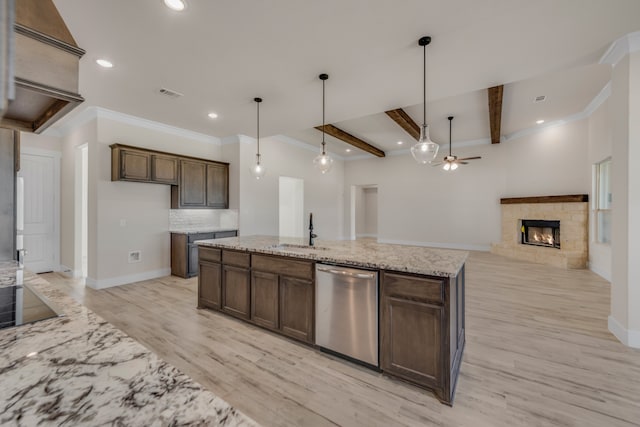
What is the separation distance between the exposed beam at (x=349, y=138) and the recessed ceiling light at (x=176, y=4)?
12.8 ft

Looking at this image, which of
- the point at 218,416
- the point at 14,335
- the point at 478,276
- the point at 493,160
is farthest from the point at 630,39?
the point at 493,160

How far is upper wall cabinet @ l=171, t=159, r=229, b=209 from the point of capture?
5238mm

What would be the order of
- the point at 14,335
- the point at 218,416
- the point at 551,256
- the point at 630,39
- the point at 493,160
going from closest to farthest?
the point at 218,416, the point at 14,335, the point at 630,39, the point at 551,256, the point at 493,160

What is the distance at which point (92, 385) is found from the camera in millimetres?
624

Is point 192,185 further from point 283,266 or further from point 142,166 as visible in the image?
point 283,266

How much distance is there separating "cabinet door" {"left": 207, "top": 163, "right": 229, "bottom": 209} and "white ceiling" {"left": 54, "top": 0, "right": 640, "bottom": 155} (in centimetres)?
148

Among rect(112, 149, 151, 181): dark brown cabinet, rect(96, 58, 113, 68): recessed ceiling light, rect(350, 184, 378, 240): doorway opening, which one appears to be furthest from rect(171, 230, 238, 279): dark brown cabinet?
rect(350, 184, 378, 240): doorway opening

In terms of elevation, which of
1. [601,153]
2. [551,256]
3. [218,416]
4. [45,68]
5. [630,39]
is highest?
[630,39]

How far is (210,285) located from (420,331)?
101 inches

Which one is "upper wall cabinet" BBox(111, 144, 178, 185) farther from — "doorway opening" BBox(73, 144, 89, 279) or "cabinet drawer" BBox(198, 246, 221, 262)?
"cabinet drawer" BBox(198, 246, 221, 262)

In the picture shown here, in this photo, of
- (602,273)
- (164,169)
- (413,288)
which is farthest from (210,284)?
(602,273)

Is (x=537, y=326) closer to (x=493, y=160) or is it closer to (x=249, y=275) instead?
(x=249, y=275)

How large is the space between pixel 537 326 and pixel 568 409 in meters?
1.43

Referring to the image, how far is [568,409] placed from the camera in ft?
6.02
